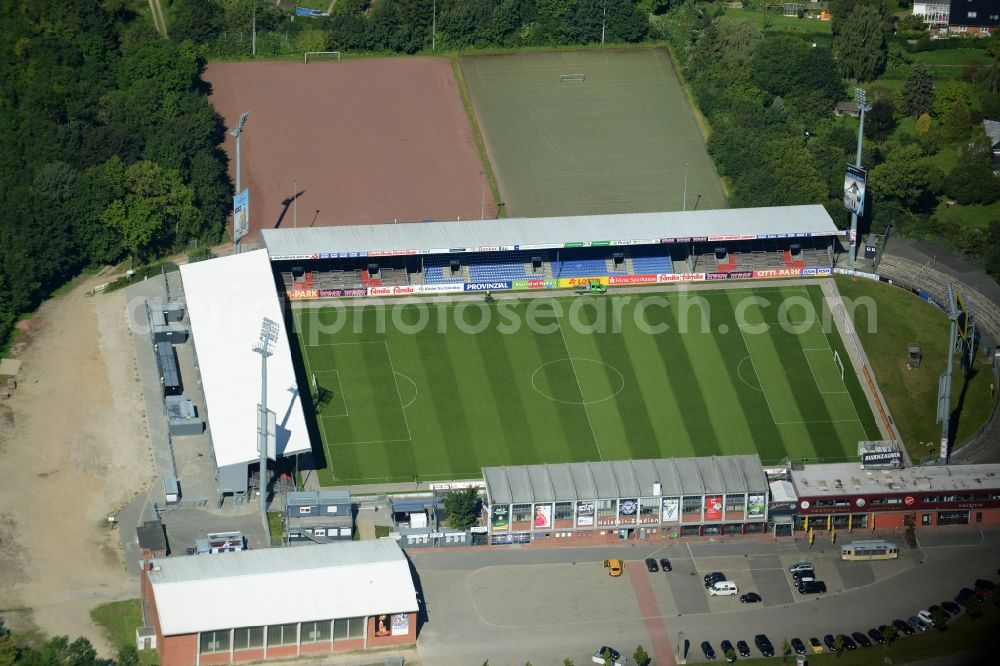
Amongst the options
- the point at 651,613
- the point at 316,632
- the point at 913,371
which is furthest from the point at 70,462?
the point at 913,371

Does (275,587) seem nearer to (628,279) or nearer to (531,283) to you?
(531,283)

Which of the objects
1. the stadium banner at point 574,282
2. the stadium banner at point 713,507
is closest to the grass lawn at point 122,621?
the stadium banner at point 713,507

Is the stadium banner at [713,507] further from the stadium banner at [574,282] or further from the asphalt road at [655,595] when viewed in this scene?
the stadium banner at [574,282]

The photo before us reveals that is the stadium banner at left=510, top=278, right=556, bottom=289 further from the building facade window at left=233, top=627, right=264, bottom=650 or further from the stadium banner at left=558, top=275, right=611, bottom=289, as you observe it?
the building facade window at left=233, top=627, right=264, bottom=650

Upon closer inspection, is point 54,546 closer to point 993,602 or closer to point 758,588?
point 758,588

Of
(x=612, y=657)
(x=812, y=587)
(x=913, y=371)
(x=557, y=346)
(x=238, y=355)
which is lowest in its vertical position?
(x=812, y=587)

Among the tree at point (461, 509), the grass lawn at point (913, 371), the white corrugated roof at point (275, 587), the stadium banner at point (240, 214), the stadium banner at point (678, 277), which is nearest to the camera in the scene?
the white corrugated roof at point (275, 587)
